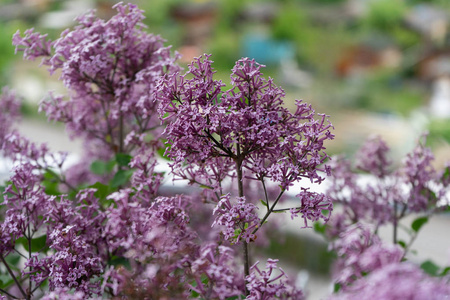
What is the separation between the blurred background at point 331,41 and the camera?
4258 mm

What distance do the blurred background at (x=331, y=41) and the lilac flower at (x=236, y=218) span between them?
3474 mm

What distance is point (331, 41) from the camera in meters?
4.86

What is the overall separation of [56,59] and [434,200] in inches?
15.0

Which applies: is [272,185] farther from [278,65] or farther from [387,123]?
[278,65]

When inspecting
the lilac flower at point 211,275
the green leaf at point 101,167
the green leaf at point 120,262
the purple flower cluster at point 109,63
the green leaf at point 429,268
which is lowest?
the lilac flower at point 211,275

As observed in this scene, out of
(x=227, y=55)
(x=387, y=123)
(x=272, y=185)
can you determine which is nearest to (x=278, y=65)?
(x=227, y=55)

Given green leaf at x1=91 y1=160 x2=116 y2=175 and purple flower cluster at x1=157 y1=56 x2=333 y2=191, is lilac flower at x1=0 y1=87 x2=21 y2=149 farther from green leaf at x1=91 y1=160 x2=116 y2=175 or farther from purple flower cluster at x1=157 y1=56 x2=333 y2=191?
purple flower cluster at x1=157 y1=56 x2=333 y2=191

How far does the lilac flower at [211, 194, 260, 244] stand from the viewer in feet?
1.23

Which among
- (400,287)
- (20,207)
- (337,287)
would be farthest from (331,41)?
(400,287)

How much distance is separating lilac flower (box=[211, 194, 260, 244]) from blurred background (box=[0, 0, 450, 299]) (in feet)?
11.4

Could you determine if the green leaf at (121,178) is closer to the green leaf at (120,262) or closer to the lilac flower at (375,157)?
the green leaf at (120,262)

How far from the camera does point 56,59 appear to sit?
502 mm

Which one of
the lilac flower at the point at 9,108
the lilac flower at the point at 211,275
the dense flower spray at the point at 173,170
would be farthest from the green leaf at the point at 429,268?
the lilac flower at the point at 9,108

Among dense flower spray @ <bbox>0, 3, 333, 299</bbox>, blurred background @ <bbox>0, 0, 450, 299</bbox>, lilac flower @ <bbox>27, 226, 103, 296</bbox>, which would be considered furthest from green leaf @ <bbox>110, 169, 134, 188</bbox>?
blurred background @ <bbox>0, 0, 450, 299</bbox>
